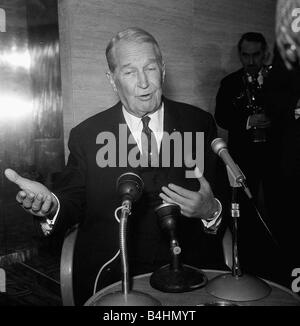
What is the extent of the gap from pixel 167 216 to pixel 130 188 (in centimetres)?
14

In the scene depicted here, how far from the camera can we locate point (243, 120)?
3375 mm

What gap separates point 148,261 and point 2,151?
2.12 m

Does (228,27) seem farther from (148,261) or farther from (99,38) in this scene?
(148,261)

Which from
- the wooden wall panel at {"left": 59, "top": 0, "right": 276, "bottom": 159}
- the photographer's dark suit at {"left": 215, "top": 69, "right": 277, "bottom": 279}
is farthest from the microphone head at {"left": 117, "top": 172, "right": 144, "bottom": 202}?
the photographer's dark suit at {"left": 215, "top": 69, "right": 277, "bottom": 279}

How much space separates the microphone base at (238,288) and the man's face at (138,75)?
92 cm

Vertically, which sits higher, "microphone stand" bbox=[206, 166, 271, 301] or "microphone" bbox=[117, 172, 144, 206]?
"microphone" bbox=[117, 172, 144, 206]

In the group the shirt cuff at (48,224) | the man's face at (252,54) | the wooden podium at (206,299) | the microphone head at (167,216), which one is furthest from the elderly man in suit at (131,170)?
the man's face at (252,54)

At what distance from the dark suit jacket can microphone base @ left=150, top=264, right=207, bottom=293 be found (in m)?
0.52

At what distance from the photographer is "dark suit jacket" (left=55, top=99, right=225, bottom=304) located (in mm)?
1869

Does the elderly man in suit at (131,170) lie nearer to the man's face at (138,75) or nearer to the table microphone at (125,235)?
the man's face at (138,75)

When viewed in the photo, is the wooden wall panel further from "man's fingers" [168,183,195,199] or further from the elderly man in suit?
"man's fingers" [168,183,195,199]

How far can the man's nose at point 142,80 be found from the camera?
5.98ft

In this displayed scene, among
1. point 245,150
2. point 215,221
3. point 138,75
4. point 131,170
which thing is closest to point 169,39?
point 245,150
